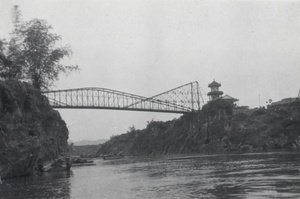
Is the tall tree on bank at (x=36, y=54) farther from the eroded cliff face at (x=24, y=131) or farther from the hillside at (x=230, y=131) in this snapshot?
the hillside at (x=230, y=131)

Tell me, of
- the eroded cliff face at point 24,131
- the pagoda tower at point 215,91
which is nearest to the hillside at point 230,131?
the pagoda tower at point 215,91

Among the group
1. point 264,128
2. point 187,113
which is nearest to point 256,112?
point 264,128

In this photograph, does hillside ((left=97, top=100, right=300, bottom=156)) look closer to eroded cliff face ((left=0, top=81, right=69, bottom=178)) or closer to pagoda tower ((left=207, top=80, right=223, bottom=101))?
pagoda tower ((left=207, top=80, right=223, bottom=101))

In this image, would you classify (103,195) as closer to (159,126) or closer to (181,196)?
(181,196)

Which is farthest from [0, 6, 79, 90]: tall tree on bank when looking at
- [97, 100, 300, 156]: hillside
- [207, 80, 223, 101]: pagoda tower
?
[207, 80, 223, 101]: pagoda tower

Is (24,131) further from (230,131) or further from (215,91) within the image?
(215,91)

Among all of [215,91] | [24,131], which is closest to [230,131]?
[215,91]
